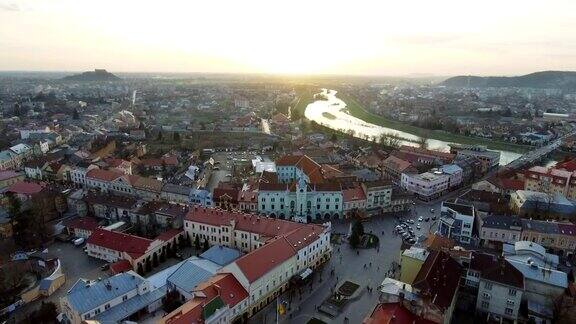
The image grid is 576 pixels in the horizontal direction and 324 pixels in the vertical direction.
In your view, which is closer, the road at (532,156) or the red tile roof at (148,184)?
the red tile roof at (148,184)

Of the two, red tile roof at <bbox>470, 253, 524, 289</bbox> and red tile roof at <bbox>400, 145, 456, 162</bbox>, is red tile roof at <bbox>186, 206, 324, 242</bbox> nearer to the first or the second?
red tile roof at <bbox>470, 253, 524, 289</bbox>

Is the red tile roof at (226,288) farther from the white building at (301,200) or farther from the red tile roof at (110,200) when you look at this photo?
the red tile roof at (110,200)

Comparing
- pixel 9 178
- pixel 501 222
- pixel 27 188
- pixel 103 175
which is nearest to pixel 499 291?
pixel 501 222

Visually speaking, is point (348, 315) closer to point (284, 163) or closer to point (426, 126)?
point (284, 163)

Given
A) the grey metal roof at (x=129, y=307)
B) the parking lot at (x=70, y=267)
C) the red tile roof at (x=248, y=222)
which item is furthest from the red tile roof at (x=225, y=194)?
the grey metal roof at (x=129, y=307)

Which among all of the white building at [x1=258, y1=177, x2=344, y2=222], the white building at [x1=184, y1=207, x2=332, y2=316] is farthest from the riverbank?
the white building at [x1=184, y1=207, x2=332, y2=316]

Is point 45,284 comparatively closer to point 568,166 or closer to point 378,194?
point 378,194
